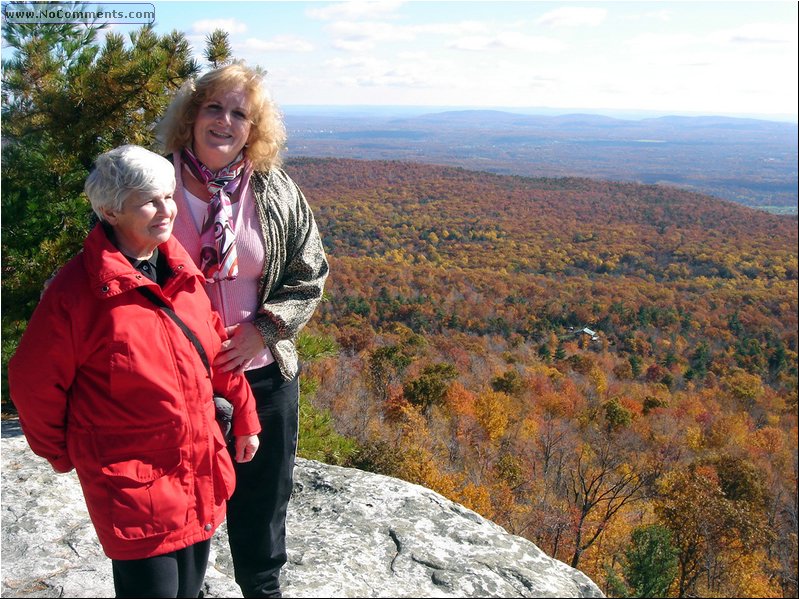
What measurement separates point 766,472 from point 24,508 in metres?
27.6

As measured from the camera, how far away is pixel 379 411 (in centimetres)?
2119

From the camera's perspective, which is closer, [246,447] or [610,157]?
[246,447]

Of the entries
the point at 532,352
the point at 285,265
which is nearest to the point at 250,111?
the point at 285,265

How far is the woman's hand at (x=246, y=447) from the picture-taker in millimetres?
1730

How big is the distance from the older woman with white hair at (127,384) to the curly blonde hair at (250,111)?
15.1 inches

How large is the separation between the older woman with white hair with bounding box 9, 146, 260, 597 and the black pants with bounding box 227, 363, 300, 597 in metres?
0.38

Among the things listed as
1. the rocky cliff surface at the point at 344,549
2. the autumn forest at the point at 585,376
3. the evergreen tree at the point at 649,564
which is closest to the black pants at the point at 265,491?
the rocky cliff surface at the point at 344,549

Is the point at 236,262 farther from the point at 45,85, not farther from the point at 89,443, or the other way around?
the point at 45,85

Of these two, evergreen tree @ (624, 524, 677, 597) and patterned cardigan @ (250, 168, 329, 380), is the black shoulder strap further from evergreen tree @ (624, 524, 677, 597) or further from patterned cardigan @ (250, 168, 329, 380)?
evergreen tree @ (624, 524, 677, 597)

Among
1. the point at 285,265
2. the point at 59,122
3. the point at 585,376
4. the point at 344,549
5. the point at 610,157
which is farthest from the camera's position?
the point at 610,157

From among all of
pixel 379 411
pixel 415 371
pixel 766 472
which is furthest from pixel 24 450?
pixel 766 472

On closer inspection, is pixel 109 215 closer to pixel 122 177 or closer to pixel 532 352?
pixel 122 177

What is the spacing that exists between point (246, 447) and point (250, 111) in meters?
0.93

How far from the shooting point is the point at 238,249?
176cm
